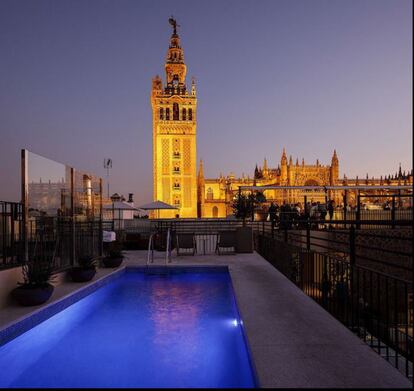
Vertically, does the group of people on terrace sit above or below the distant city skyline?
below

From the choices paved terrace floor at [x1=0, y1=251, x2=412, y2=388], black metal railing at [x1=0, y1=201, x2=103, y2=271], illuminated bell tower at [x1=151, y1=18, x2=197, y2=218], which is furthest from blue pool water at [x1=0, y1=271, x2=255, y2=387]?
illuminated bell tower at [x1=151, y1=18, x2=197, y2=218]

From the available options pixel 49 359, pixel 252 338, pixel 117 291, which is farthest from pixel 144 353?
pixel 117 291

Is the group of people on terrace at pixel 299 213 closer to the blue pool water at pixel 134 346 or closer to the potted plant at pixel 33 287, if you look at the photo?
the blue pool water at pixel 134 346

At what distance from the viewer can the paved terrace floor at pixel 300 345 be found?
9.04 ft

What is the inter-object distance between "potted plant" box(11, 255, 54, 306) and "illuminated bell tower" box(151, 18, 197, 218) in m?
50.1

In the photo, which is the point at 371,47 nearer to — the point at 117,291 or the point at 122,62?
the point at 117,291

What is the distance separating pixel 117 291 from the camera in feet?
25.7

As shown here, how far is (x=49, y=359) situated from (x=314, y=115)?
6712 cm

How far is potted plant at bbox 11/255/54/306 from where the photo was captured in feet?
17.0

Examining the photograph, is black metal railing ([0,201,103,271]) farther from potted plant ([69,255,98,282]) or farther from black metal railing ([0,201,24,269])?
potted plant ([69,255,98,282])

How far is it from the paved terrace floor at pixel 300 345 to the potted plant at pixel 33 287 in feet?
0.54

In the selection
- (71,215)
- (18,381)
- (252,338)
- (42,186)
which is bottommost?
(18,381)

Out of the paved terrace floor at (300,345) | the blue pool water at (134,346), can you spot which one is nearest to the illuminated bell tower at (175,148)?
the blue pool water at (134,346)

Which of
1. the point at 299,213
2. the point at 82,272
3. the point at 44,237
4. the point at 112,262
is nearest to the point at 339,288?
the point at 82,272
